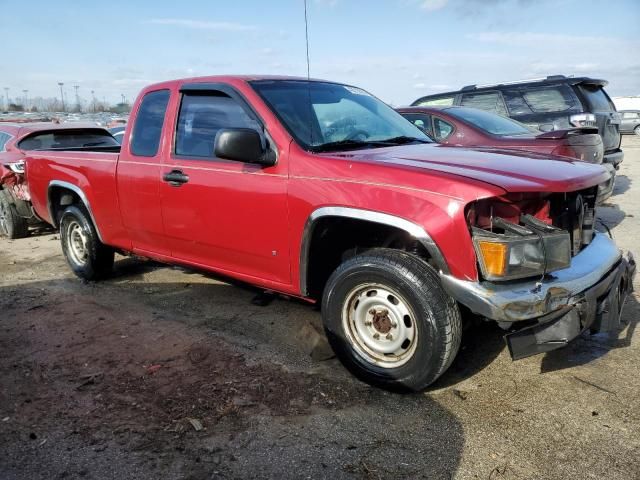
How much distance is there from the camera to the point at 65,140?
26.8 feet

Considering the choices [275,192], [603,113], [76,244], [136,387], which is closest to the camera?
[136,387]

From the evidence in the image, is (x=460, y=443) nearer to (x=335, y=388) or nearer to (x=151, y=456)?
(x=335, y=388)

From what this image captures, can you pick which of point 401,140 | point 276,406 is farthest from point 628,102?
point 276,406

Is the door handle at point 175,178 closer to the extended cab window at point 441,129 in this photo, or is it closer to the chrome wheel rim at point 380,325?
the chrome wheel rim at point 380,325

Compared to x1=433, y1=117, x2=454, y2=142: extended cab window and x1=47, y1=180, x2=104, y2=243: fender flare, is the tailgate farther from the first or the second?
x1=47, y1=180, x2=104, y2=243: fender flare

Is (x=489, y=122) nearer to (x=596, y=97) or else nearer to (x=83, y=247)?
(x=596, y=97)

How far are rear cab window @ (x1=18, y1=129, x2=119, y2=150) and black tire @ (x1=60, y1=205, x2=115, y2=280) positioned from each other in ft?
8.52

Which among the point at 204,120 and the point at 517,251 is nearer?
the point at 517,251

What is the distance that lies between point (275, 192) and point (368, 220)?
2.45ft

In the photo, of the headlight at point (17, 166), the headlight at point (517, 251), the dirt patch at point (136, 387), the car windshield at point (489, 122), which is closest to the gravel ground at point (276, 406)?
the dirt patch at point (136, 387)

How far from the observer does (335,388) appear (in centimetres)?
321

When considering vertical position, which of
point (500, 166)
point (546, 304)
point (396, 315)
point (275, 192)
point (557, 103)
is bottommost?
point (396, 315)

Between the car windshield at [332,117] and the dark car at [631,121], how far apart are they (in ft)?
95.7

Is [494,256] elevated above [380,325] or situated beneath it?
elevated above
